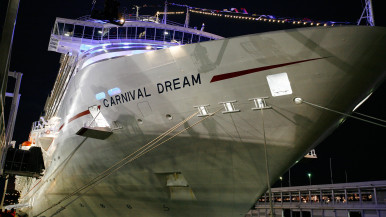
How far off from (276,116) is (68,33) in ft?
41.4

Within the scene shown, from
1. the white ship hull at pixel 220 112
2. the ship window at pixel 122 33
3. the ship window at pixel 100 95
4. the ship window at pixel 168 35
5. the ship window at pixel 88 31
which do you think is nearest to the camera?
the white ship hull at pixel 220 112

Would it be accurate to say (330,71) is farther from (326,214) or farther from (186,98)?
(326,214)

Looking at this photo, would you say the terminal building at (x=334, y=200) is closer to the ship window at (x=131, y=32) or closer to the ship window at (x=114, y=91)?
the ship window at (x=114, y=91)

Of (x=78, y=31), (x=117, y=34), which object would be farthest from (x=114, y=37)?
(x=78, y=31)

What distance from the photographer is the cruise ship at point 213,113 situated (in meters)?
6.96

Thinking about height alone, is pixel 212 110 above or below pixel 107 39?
below

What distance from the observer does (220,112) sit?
26.2ft

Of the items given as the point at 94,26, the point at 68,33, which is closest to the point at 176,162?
the point at 94,26

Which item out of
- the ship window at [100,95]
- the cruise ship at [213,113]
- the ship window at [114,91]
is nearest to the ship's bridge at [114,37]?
the cruise ship at [213,113]

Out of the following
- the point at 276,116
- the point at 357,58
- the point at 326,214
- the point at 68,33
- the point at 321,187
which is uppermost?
the point at 68,33

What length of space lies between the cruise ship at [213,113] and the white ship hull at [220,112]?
0.03 m

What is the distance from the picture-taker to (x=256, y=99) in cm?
753

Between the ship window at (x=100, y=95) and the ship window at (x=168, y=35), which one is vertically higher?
the ship window at (x=168, y=35)

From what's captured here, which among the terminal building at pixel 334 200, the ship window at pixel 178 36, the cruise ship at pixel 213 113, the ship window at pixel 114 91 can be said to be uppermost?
the ship window at pixel 178 36
